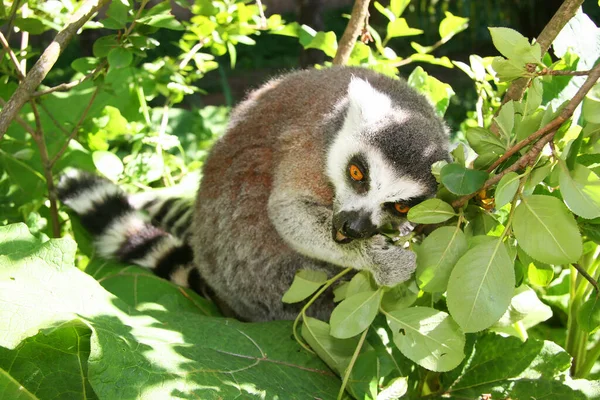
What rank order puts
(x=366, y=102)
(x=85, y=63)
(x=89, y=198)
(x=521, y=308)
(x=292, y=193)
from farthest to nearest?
(x=89, y=198), (x=85, y=63), (x=292, y=193), (x=366, y=102), (x=521, y=308)

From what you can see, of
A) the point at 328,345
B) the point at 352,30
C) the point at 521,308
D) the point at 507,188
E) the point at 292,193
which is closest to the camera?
the point at 507,188

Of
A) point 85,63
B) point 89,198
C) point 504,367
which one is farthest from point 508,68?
point 89,198

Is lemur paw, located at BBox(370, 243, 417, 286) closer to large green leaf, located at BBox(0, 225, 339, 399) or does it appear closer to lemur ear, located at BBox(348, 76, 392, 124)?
large green leaf, located at BBox(0, 225, 339, 399)

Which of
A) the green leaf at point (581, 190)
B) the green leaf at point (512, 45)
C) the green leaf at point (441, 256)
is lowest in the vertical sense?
the green leaf at point (441, 256)

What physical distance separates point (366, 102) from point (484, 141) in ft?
2.59

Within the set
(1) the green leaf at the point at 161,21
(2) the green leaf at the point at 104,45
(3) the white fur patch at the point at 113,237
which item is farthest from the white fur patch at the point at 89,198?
(1) the green leaf at the point at 161,21

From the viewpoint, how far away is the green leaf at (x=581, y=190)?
135cm

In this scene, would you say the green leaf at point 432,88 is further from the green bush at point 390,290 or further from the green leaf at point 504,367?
the green leaf at point 504,367

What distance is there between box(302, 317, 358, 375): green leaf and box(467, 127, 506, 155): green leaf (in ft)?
2.63

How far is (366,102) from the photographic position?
2.46 metres

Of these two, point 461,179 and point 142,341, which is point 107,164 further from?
point 461,179

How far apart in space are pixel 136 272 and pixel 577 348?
187 centimetres

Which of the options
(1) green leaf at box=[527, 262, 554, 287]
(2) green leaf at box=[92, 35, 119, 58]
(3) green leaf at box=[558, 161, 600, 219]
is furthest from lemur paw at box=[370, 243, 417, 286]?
(2) green leaf at box=[92, 35, 119, 58]

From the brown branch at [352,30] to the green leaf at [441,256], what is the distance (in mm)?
1732
